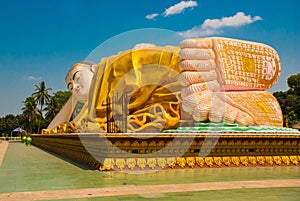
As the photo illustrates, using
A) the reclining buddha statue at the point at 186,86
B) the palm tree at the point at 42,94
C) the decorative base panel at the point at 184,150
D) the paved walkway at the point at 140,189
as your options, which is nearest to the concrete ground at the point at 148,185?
the paved walkway at the point at 140,189

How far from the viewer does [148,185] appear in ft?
19.8

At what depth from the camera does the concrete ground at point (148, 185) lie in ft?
16.6

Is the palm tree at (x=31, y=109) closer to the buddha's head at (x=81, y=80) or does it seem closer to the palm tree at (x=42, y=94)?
the palm tree at (x=42, y=94)

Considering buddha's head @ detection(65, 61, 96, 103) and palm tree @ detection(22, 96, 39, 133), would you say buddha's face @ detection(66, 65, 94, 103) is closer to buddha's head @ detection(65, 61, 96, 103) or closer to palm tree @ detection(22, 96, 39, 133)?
buddha's head @ detection(65, 61, 96, 103)

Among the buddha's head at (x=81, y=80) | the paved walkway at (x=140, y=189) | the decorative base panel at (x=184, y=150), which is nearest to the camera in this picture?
the paved walkway at (x=140, y=189)

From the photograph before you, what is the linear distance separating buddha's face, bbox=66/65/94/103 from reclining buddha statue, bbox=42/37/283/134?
152 inches

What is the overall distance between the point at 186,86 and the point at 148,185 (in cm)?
642

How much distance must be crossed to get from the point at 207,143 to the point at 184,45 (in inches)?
181

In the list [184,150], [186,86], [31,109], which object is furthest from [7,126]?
[184,150]

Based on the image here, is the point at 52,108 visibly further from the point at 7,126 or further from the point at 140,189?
the point at 140,189

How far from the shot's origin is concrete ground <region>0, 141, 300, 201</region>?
5070mm

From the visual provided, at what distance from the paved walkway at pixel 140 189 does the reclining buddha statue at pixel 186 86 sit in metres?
5.20

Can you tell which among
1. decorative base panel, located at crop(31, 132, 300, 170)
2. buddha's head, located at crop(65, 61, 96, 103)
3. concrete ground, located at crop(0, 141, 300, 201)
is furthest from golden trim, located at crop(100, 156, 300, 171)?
buddha's head, located at crop(65, 61, 96, 103)

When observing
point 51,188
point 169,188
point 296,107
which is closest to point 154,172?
point 169,188
